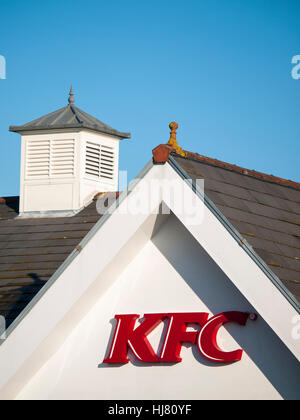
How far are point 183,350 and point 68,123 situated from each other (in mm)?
13664

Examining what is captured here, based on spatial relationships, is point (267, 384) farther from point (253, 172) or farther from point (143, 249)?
point (253, 172)

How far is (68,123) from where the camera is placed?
24500 mm

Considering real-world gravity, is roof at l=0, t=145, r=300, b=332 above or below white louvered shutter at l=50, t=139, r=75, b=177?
below

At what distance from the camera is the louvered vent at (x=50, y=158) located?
2434cm

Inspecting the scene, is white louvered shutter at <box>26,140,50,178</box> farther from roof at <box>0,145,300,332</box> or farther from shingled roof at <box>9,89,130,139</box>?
roof at <box>0,145,300,332</box>

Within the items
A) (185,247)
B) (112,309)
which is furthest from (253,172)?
(112,309)

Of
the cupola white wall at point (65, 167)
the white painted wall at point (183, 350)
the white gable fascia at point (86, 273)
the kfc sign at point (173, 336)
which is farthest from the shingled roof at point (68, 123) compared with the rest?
the kfc sign at point (173, 336)

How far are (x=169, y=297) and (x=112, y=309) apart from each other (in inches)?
33.6

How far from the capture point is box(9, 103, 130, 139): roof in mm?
24441

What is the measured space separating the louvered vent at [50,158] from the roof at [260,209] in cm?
1091

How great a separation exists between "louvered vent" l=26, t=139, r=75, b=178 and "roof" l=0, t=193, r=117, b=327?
1.29m

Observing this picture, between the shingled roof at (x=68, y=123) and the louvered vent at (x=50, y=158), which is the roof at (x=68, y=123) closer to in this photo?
the shingled roof at (x=68, y=123)

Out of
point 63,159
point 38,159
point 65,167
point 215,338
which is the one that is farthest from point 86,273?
point 38,159

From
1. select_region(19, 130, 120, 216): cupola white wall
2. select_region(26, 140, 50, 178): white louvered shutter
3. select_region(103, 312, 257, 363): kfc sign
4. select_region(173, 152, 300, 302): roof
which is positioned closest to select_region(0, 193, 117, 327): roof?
select_region(19, 130, 120, 216): cupola white wall
